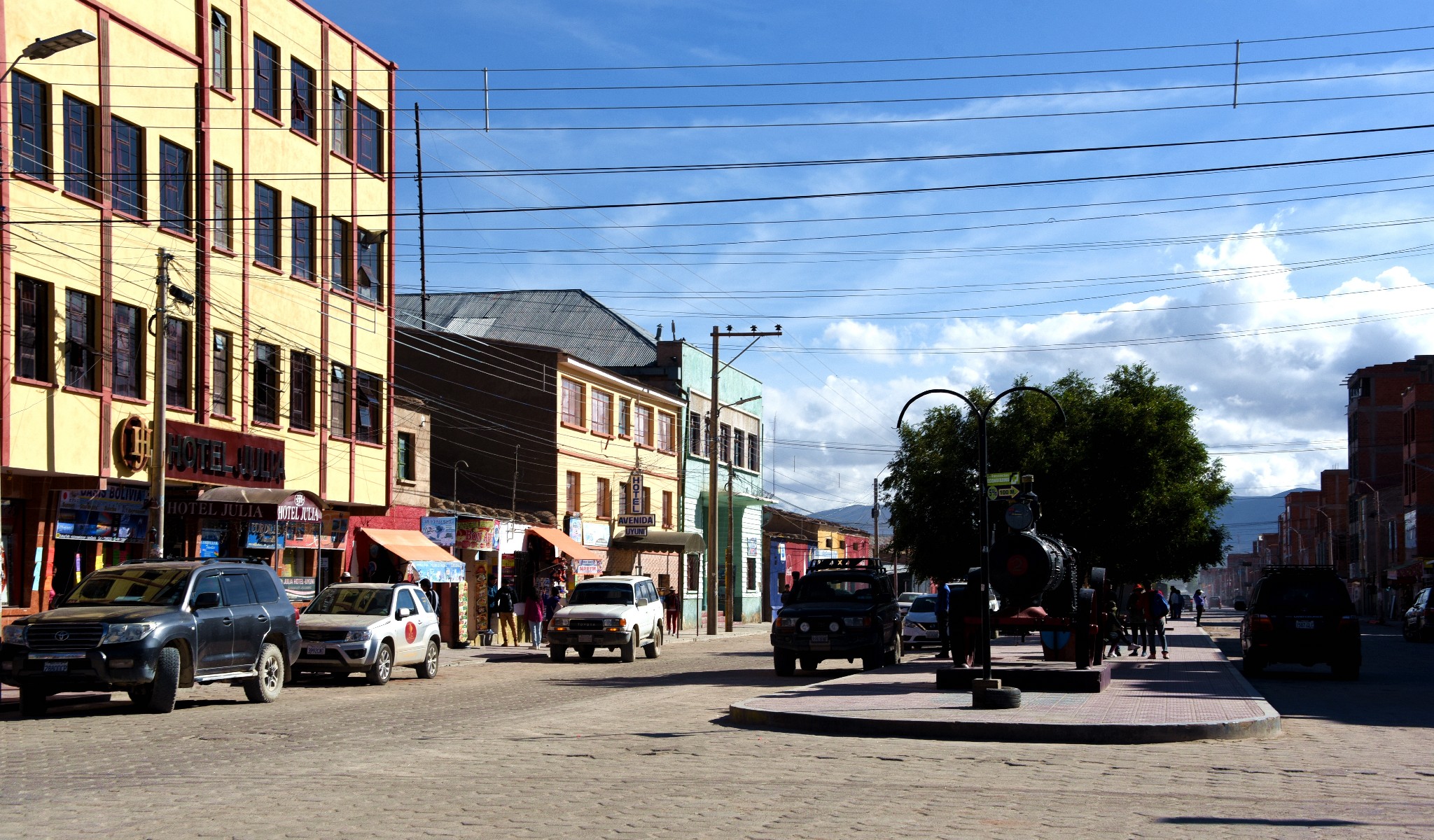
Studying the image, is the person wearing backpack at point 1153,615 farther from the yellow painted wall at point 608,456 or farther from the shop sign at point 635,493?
the shop sign at point 635,493

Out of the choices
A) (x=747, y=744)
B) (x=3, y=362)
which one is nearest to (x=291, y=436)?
(x=3, y=362)

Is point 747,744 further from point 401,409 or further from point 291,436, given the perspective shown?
point 401,409

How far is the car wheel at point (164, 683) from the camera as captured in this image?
1803 cm

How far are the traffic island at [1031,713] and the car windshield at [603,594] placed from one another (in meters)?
11.3

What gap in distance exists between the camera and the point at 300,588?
106 ft

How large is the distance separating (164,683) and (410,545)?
19.7m

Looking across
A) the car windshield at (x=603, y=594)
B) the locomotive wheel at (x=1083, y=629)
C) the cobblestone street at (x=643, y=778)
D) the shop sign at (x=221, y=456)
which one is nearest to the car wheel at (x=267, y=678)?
the cobblestone street at (x=643, y=778)

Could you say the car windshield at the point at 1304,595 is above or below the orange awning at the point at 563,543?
below


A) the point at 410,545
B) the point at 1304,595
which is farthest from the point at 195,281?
the point at 1304,595

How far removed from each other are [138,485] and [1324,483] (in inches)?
5530

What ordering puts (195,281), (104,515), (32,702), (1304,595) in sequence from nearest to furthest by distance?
(32,702) → (104,515) → (1304,595) → (195,281)

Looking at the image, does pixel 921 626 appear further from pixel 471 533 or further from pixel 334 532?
pixel 334 532

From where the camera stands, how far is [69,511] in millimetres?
25969

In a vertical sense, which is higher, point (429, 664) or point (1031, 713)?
point (1031, 713)
